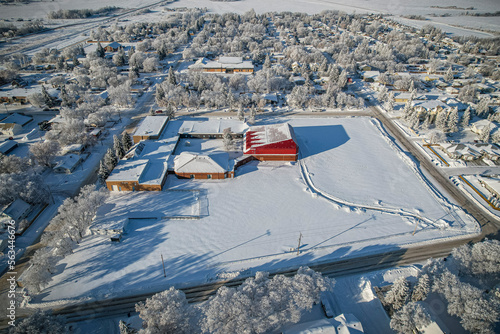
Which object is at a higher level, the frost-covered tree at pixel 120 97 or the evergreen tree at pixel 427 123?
the frost-covered tree at pixel 120 97

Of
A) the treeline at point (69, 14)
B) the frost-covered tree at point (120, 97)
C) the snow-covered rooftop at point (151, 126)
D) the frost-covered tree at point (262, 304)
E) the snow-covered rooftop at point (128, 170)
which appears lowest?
the frost-covered tree at point (262, 304)

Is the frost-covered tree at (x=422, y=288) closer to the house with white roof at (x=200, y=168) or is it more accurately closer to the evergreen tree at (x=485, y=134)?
the house with white roof at (x=200, y=168)

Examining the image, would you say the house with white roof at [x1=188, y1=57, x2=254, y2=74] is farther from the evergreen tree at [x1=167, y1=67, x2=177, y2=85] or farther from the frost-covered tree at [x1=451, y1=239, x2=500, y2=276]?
the frost-covered tree at [x1=451, y1=239, x2=500, y2=276]

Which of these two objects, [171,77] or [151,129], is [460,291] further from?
[171,77]

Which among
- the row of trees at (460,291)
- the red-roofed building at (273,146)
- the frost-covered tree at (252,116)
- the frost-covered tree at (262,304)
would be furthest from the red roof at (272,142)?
the row of trees at (460,291)

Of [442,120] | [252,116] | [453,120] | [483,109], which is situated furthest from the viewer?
[483,109]

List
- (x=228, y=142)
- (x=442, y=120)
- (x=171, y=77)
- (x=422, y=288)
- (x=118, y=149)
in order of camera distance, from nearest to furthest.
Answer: (x=422, y=288), (x=118, y=149), (x=228, y=142), (x=442, y=120), (x=171, y=77)

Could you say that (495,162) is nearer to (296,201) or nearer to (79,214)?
(296,201)

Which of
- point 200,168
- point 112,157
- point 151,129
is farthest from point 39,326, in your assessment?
point 151,129
